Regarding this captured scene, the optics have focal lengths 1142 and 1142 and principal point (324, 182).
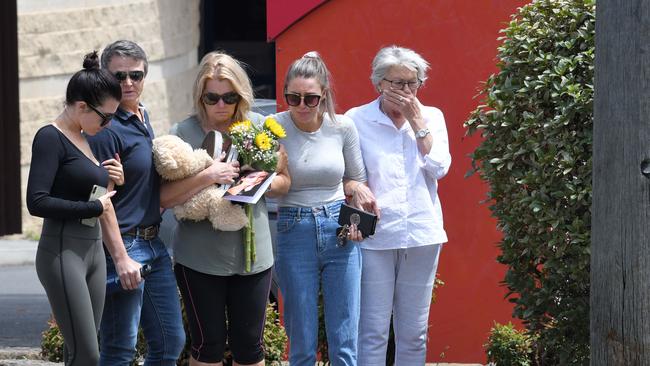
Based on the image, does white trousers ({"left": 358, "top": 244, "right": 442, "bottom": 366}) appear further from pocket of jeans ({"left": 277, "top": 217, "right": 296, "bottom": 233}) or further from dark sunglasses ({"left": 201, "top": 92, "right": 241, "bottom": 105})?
dark sunglasses ({"left": 201, "top": 92, "right": 241, "bottom": 105})

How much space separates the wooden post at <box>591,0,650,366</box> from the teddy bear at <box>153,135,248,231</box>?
1.71 meters

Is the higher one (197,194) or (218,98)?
(218,98)

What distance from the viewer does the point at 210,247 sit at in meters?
5.28


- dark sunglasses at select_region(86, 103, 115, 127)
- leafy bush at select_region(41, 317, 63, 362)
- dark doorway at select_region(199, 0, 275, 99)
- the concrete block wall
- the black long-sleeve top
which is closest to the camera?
the black long-sleeve top

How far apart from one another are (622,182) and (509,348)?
2.52m

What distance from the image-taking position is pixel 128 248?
16.8 ft

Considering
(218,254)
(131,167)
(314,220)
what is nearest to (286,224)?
(314,220)

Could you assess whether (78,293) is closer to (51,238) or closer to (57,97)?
(51,238)

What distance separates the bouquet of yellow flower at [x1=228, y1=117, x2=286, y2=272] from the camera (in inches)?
207

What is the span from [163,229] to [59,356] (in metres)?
1.05

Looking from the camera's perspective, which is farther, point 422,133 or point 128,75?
point 422,133

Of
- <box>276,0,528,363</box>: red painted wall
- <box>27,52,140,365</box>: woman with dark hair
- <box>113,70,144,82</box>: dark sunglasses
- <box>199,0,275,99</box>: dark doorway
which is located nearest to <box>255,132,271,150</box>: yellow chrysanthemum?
<box>113,70,144,82</box>: dark sunglasses

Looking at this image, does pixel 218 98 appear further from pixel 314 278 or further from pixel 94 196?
pixel 314 278

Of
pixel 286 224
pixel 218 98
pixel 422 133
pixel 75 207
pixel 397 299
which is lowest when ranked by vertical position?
pixel 397 299
